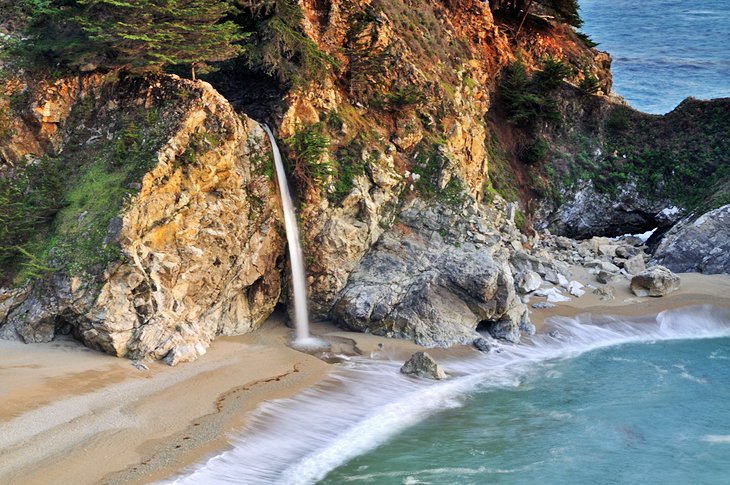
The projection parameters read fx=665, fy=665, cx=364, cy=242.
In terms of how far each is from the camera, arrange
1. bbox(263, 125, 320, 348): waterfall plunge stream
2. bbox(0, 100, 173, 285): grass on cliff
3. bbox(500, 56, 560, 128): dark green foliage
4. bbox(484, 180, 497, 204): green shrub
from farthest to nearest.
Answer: bbox(500, 56, 560, 128): dark green foliage, bbox(484, 180, 497, 204): green shrub, bbox(263, 125, 320, 348): waterfall plunge stream, bbox(0, 100, 173, 285): grass on cliff

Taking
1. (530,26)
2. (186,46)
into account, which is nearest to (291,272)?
(186,46)

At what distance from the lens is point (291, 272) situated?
1650 centimetres

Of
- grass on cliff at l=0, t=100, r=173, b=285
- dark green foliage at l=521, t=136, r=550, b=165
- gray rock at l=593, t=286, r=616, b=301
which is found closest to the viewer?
grass on cliff at l=0, t=100, r=173, b=285

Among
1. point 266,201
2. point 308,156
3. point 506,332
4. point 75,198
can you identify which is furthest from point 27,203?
point 506,332

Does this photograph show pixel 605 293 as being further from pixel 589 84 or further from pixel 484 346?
pixel 589 84

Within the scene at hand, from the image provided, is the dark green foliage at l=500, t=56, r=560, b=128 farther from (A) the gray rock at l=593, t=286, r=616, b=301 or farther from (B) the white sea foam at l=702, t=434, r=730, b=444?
(B) the white sea foam at l=702, t=434, r=730, b=444

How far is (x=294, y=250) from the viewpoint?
1645cm

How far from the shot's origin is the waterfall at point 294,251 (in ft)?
53.8

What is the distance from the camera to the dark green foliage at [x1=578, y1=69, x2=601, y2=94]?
2836 centimetres

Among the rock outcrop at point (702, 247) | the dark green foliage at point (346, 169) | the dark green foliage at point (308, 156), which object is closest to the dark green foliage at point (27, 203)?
the dark green foliage at point (308, 156)

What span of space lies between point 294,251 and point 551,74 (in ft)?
51.1

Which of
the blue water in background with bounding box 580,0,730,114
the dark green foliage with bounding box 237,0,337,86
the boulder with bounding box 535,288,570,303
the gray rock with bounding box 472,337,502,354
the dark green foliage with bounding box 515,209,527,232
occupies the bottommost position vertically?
the gray rock with bounding box 472,337,502,354

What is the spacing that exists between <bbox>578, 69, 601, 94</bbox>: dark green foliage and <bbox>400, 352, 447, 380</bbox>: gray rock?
18.4 m

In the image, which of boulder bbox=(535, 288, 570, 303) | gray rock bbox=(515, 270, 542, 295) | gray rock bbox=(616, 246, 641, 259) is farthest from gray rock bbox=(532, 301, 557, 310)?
gray rock bbox=(616, 246, 641, 259)
